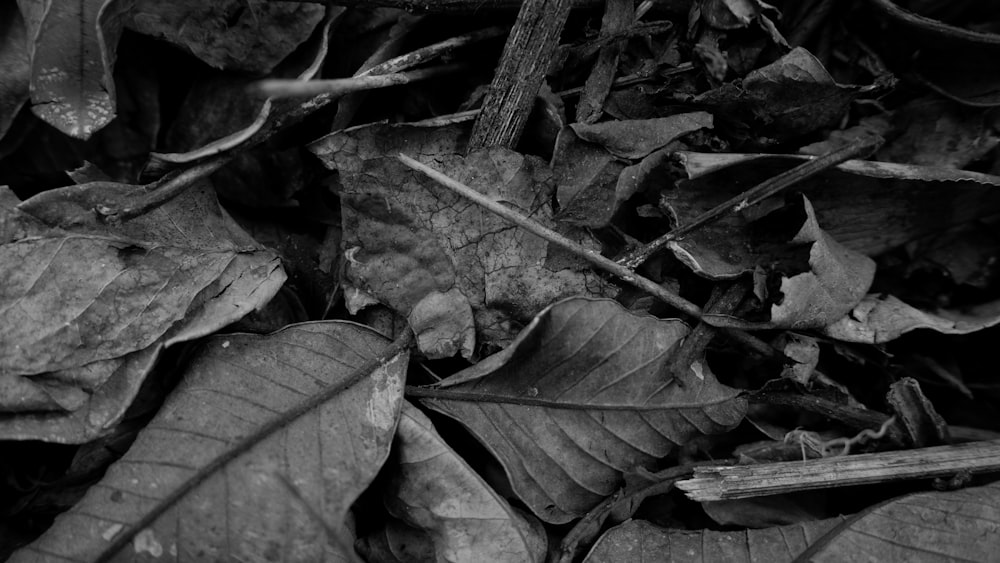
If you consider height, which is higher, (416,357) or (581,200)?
(581,200)

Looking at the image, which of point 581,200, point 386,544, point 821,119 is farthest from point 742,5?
point 386,544

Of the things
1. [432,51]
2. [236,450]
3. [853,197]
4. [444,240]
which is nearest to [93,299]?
[236,450]

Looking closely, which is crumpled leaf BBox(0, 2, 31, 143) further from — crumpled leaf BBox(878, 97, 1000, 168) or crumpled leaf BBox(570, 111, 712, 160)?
crumpled leaf BBox(878, 97, 1000, 168)

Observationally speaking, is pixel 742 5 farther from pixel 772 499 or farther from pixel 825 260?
pixel 772 499

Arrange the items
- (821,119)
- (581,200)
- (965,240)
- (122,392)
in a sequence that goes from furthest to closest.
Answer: (965,240)
(821,119)
(581,200)
(122,392)

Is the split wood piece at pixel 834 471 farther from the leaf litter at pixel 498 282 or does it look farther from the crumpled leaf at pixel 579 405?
the crumpled leaf at pixel 579 405
